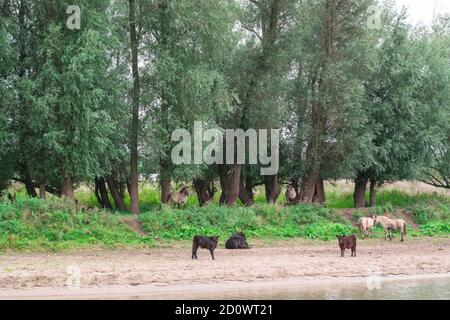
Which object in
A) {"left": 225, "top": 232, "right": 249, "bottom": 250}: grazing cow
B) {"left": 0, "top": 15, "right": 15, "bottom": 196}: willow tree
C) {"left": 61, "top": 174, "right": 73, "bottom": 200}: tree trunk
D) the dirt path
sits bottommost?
the dirt path

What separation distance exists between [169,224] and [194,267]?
7217 millimetres

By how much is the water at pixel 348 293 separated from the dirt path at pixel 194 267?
89 cm

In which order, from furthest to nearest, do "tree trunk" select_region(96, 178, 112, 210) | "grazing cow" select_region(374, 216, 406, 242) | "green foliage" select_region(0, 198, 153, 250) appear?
"tree trunk" select_region(96, 178, 112, 210), "grazing cow" select_region(374, 216, 406, 242), "green foliage" select_region(0, 198, 153, 250)

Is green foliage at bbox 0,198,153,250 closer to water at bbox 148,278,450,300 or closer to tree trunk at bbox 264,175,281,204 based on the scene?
water at bbox 148,278,450,300

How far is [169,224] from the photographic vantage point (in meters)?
28.0

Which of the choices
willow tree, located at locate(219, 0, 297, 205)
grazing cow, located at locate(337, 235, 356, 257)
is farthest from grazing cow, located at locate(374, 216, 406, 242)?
willow tree, located at locate(219, 0, 297, 205)

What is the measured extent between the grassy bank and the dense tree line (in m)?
2.52

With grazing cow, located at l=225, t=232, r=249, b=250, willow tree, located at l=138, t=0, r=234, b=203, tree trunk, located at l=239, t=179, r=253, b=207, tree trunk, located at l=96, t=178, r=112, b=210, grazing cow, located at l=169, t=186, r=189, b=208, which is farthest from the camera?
tree trunk, located at l=239, t=179, r=253, b=207

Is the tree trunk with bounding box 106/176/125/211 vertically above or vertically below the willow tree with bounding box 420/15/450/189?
below

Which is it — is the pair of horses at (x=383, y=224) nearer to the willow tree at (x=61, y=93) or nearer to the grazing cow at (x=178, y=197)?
the grazing cow at (x=178, y=197)

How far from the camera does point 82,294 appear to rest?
1720cm

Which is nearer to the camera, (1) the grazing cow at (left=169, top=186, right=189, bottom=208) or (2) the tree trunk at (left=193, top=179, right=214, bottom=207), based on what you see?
(1) the grazing cow at (left=169, top=186, right=189, bottom=208)

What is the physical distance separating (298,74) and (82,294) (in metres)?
22.1

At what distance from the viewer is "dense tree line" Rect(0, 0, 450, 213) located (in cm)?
2872
